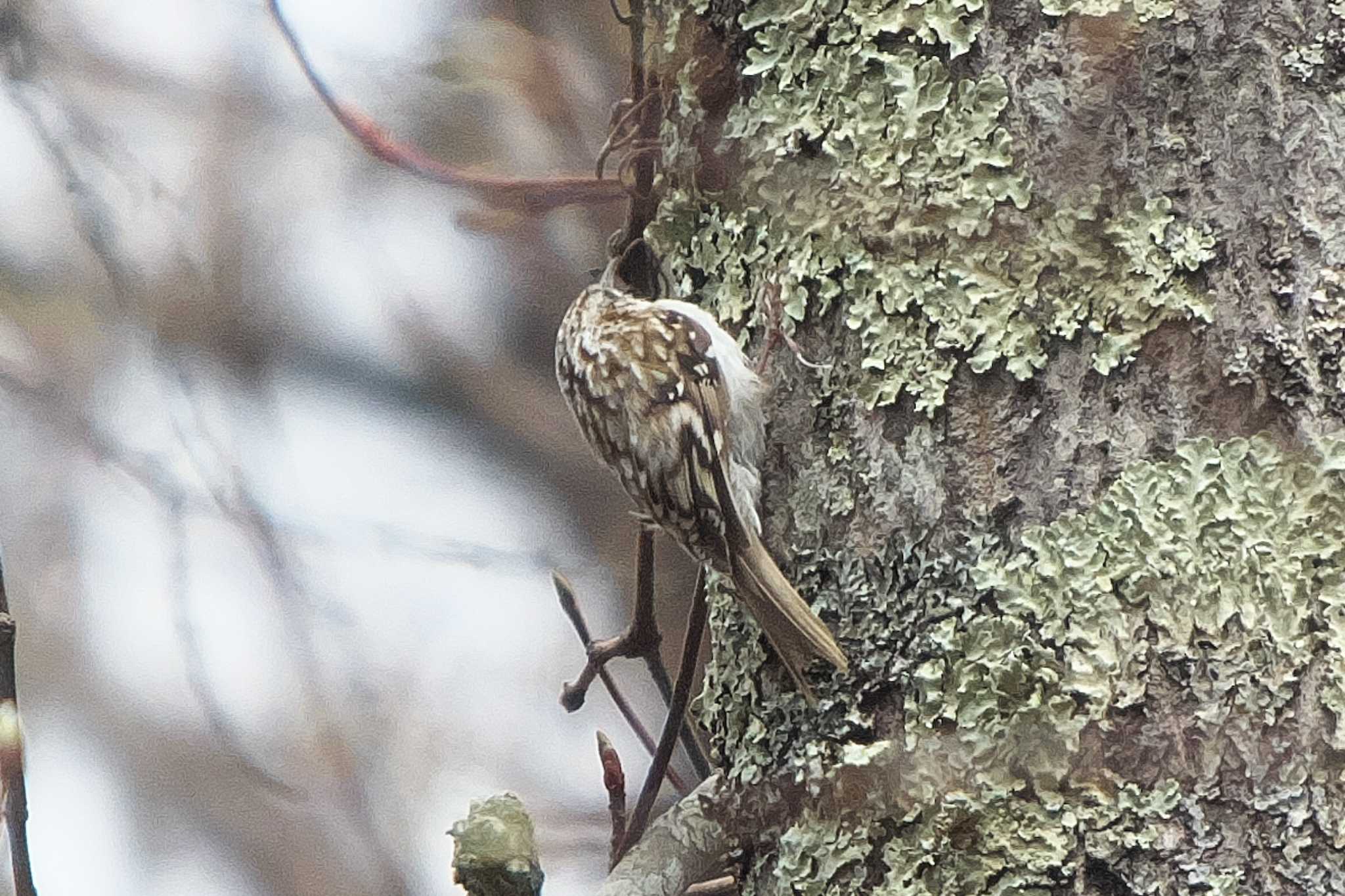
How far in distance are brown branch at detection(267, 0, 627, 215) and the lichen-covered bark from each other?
0.27m

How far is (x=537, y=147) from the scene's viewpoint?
10.6 feet

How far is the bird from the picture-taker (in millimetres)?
1325

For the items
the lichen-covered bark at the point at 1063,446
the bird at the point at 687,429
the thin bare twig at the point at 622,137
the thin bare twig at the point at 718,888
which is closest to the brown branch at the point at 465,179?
the thin bare twig at the point at 622,137

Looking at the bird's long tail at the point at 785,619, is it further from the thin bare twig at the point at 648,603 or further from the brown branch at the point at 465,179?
the brown branch at the point at 465,179

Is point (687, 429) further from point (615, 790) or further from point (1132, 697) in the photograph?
point (1132, 697)

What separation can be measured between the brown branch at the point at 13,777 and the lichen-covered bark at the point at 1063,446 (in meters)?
0.60

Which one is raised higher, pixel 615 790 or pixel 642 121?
pixel 642 121

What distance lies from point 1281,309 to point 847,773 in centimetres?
49

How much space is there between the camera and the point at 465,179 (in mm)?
1565

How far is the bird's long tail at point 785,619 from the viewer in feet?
4.14

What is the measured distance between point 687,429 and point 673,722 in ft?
1.65

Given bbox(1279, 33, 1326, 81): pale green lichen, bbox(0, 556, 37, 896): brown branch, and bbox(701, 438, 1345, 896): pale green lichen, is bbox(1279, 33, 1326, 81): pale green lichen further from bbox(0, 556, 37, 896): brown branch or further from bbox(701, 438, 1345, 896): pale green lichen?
bbox(0, 556, 37, 896): brown branch

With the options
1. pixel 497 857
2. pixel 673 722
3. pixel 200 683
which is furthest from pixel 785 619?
pixel 200 683

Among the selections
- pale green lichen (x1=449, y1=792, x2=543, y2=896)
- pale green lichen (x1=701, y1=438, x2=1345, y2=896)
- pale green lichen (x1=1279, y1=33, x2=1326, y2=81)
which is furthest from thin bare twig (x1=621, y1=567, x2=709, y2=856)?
pale green lichen (x1=1279, y1=33, x2=1326, y2=81)
